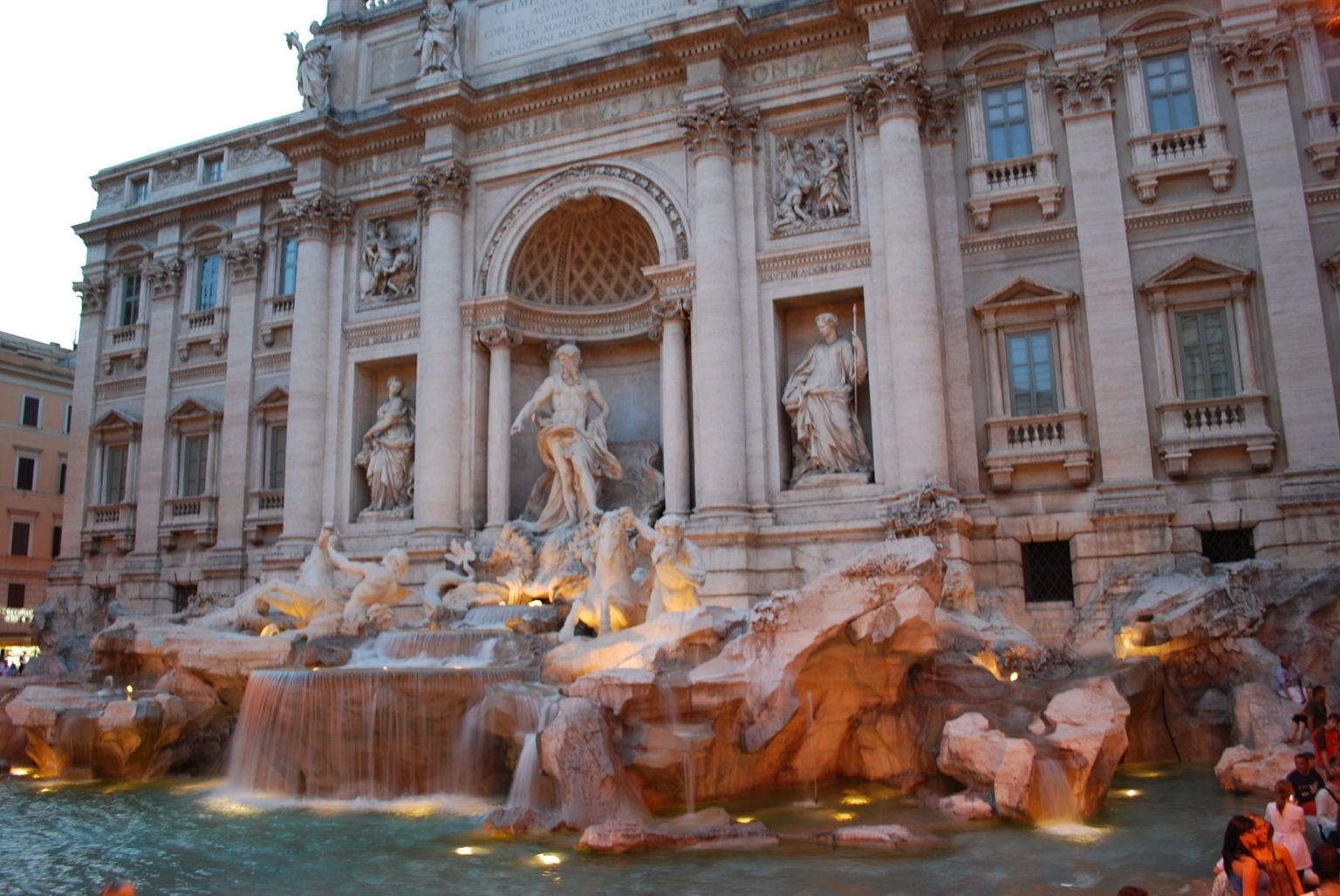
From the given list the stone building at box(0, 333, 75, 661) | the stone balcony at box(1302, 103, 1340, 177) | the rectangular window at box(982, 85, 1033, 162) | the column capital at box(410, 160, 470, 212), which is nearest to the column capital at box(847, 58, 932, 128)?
the rectangular window at box(982, 85, 1033, 162)

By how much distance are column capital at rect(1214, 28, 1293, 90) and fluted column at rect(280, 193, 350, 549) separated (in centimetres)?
1798

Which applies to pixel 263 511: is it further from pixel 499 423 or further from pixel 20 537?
pixel 20 537

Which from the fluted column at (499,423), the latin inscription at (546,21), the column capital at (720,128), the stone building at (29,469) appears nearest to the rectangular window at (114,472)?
the stone building at (29,469)

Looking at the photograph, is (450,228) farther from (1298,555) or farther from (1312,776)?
(1312,776)

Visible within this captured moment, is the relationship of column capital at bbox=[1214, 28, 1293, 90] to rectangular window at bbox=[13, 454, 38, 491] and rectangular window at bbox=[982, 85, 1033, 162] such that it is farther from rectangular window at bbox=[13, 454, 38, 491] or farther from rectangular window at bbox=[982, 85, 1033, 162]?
rectangular window at bbox=[13, 454, 38, 491]

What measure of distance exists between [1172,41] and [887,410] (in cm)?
825

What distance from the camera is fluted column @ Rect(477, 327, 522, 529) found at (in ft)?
70.1

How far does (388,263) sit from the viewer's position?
2353 cm

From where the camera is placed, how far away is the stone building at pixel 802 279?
57.1ft

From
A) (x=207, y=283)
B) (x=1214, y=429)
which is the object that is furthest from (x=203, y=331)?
(x=1214, y=429)

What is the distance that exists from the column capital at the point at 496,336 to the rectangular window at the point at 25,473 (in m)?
25.4

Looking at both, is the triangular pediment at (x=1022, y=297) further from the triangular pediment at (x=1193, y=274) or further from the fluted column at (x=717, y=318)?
the fluted column at (x=717, y=318)

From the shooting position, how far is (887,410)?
1847cm

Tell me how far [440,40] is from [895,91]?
397 inches
